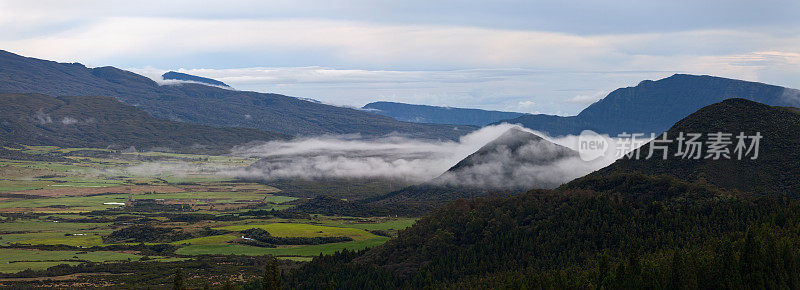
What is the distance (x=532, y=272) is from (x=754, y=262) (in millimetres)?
48110

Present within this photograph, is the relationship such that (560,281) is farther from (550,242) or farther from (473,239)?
(473,239)

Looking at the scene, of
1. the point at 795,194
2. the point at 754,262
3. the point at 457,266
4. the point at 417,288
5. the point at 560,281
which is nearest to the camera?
the point at 754,262

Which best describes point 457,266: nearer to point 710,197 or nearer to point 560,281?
point 560,281

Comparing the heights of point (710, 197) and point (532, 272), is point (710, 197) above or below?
above

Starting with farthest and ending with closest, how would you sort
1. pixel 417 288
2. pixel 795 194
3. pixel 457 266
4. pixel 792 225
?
1. pixel 795 194
2. pixel 457 266
3. pixel 417 288
4. pixel 792 225

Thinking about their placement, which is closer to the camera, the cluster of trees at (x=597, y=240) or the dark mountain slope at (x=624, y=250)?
the dark mountain slope at (x=624, y=250)

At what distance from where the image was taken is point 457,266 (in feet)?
A: 603

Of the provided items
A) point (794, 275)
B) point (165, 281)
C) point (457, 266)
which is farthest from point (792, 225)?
point (165, 281)

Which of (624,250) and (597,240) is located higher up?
(597,240)

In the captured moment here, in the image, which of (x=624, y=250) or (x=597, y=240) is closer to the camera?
(x=624, y=250)

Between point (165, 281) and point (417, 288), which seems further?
point (165, 281)

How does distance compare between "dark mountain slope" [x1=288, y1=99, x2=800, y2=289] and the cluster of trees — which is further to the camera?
the cluster of trees

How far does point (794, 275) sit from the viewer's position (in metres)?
129

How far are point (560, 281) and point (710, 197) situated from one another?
69.3 metres
